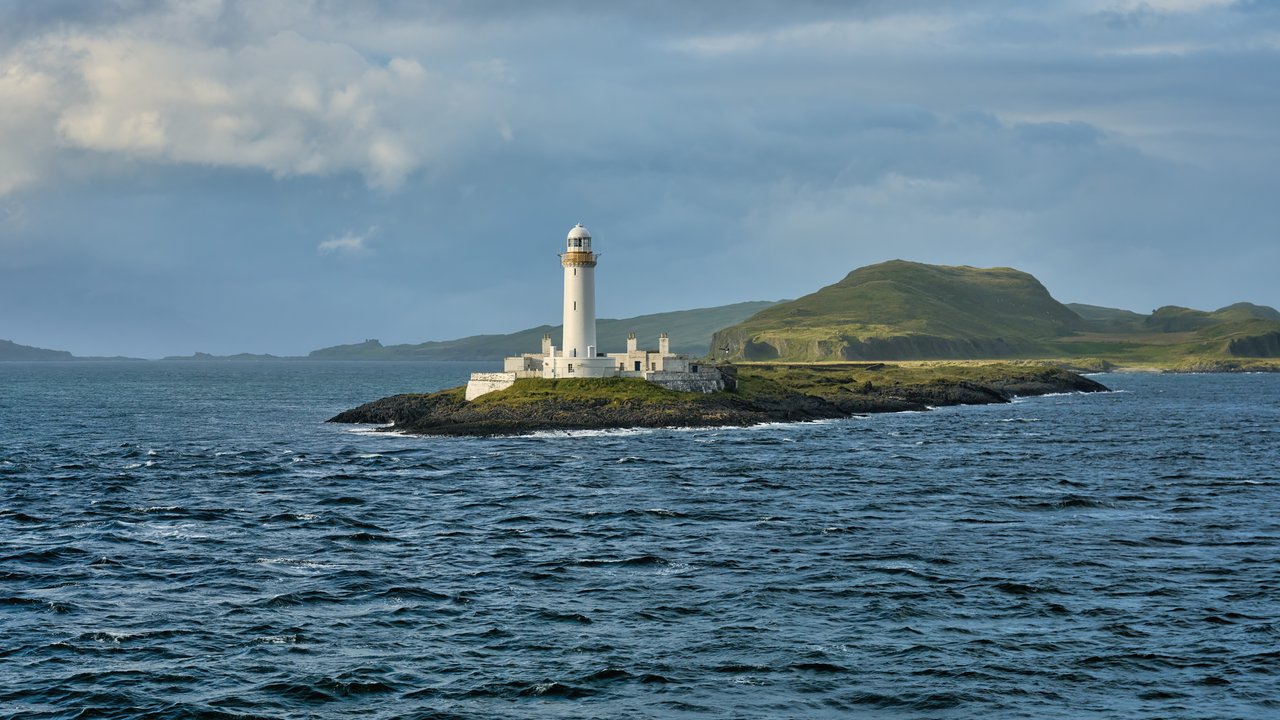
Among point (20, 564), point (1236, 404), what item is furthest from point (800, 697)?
point (1236, 404)

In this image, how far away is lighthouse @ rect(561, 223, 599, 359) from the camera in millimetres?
122500

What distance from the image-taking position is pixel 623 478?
244ft

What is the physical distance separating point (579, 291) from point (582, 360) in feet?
23.9

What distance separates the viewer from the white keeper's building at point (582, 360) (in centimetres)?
12150

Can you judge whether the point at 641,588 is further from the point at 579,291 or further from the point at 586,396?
Answer: the point at 579,291

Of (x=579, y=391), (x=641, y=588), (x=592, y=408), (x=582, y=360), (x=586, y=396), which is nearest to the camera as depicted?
(x=641, y=588)

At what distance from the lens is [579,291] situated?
122625mm

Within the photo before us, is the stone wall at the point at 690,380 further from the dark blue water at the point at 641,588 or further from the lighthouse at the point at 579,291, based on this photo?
the dark blue water at the point at 641,588

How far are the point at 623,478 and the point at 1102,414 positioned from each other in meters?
90.7

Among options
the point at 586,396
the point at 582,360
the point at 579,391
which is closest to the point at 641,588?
the point at 586,396

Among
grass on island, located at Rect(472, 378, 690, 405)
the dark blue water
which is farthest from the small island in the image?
the dark blue water

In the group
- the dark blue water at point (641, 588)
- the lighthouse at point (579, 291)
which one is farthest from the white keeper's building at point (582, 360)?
the dark blue water at point (641, 588)

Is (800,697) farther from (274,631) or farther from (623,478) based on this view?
(623,478)

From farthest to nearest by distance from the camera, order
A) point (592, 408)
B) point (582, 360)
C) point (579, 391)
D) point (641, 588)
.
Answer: point (582, 360) → point (579, 391) → point (592, 408) → point (641, 588)
